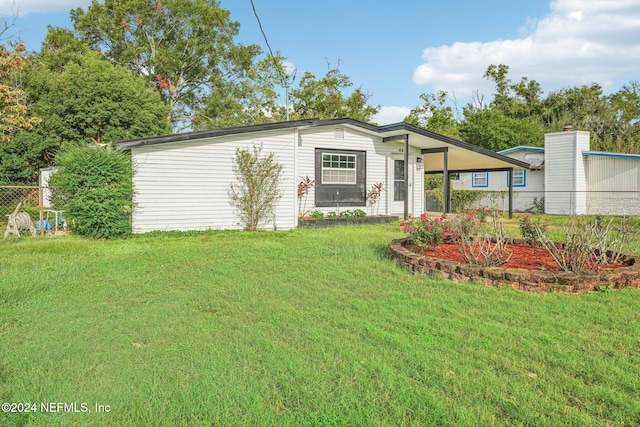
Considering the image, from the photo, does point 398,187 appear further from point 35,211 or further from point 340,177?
point 35,211

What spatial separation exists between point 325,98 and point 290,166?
64.3ft

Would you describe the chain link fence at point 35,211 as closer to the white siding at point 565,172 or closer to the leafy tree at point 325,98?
the white siding at point 565,172

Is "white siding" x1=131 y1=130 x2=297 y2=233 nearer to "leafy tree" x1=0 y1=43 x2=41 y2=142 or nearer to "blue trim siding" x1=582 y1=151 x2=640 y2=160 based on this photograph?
"leafy tree" x1=0 y1=43 x2=41 y2=142

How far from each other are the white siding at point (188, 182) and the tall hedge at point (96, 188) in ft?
1.53

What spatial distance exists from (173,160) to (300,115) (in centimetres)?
2106

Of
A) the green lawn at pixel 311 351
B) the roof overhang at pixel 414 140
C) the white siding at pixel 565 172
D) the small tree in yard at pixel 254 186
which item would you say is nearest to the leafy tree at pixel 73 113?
the roof overhang at pixel 414 140

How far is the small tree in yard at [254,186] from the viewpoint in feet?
36.7

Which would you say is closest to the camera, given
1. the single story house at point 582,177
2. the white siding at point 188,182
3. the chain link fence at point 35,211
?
the white siding at point 188,182

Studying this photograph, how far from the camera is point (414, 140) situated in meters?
13.7

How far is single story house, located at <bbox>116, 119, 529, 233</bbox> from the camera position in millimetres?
10242

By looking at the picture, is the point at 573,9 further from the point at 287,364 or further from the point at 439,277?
the point at 287,364

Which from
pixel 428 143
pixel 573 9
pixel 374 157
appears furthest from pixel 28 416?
pixel 573 9

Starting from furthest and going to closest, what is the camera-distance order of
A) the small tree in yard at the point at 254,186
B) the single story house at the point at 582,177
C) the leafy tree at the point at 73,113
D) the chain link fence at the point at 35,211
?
the leafy tree at the point at 73,113 → the single story house at the point at 582,177 → the small tree in yard at the point at 254,186 → the chain link fence at the point at 35,211

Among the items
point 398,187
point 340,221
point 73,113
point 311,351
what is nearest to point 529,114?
point 398,187
